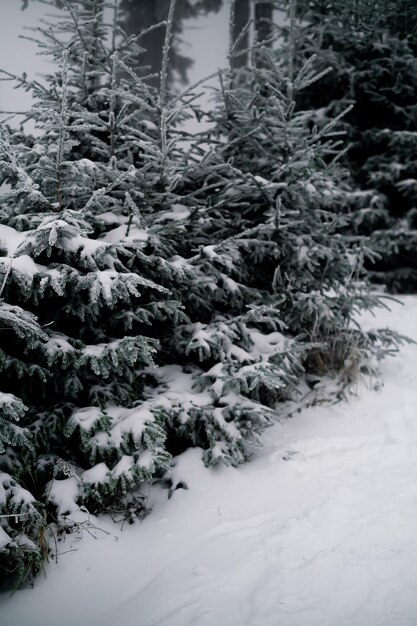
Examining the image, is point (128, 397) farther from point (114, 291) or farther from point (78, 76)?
point (78, 76)

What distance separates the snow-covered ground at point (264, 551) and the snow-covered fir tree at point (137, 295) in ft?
0.77

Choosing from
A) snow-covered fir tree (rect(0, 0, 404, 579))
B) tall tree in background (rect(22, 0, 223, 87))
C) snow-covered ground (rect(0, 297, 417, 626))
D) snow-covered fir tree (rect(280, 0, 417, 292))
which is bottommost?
snow-covered ground (rect(0, 297, 417, 626))

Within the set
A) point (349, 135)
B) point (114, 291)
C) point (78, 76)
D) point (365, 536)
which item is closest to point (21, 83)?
→ point (78, 76)

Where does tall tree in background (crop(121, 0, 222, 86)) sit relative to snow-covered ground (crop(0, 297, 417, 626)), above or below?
above

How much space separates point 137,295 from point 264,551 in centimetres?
173

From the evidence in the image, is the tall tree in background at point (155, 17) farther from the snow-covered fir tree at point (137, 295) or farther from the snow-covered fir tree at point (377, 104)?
the snow-covered fir tree at point (137, 295)

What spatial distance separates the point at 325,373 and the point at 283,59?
541 centimetres

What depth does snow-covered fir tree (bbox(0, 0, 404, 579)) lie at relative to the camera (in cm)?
297

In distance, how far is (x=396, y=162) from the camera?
7.36m

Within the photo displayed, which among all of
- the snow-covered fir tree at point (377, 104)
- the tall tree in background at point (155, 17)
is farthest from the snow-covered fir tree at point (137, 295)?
the tall tree in background at point (155, 17)

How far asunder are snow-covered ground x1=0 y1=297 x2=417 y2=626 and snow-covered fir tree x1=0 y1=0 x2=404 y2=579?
0.77 ft

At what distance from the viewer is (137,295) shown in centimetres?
288

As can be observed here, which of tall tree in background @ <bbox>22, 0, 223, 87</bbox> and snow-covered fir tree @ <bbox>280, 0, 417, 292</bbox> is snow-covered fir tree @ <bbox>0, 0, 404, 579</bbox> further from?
tall tree in background @ <bbox>22, 0, 223, 87</bbox>

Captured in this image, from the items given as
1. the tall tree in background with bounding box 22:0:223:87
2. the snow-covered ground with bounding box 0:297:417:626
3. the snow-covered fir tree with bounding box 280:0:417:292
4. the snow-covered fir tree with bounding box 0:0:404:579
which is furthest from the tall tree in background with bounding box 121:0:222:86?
the snow-covered ground with bounding box 0:297:417:626
